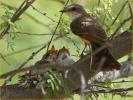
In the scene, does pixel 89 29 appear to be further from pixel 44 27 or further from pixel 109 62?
pixel 44 27

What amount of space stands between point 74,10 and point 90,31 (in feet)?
0.96

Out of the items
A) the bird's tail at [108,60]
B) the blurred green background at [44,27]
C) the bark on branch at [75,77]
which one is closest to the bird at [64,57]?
the blurred green background at [44,27]

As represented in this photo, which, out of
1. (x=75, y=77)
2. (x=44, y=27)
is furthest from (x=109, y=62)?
(x=44, y=27)

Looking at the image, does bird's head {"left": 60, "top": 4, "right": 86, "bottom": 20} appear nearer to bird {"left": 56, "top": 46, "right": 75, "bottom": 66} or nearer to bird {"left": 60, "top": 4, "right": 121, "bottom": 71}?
bird {"left": 60, "top": 4, "right": 121, "bottom": 71}

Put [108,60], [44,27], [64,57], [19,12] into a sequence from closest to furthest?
[108,60], [19,12], [64,57], [44,27]

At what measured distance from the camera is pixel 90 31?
77.0 inches

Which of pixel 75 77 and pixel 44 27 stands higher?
pixel 44 27

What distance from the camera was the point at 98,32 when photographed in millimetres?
1881

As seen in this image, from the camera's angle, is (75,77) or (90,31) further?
(90,31)

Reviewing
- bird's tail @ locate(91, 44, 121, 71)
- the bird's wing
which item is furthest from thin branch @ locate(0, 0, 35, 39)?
bird's tail @ locate(91, 44, 121, 71)

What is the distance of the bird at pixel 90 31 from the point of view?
1.74 meters

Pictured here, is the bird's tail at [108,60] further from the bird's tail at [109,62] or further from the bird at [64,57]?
the bird at [64,57]

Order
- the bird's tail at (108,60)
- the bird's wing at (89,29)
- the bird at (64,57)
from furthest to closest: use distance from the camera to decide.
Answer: the bird at (64,57), the bird's wing at (89,29), the bird's tail at (108,60)

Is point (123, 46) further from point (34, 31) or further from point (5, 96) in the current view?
point (34, 31)
